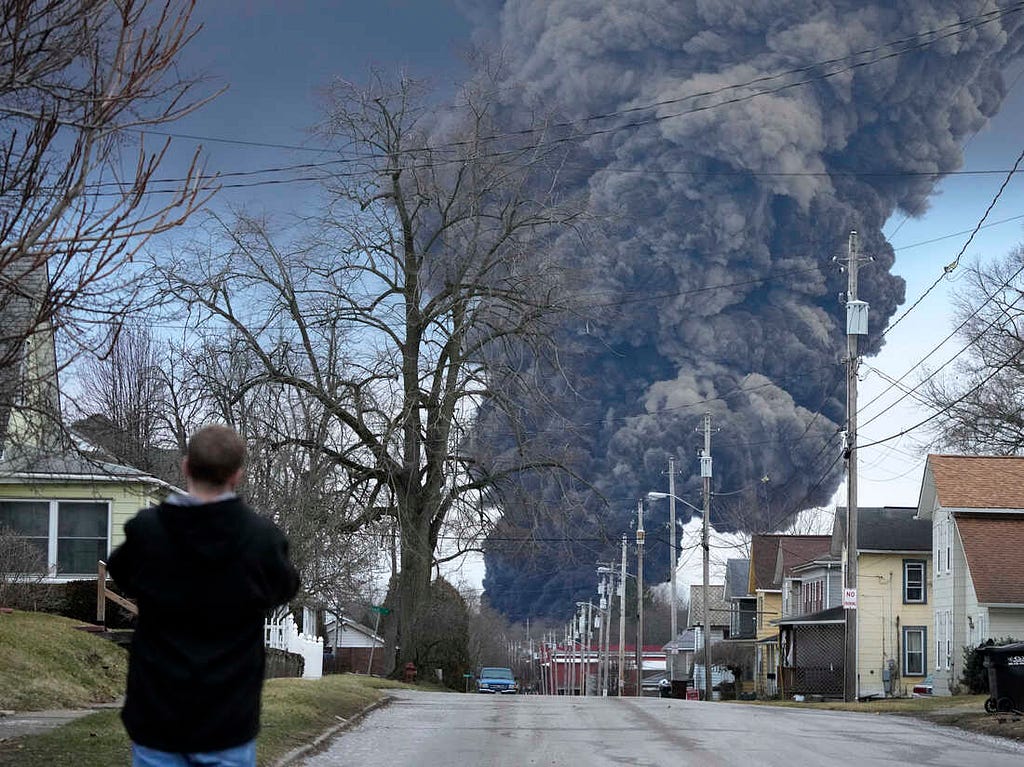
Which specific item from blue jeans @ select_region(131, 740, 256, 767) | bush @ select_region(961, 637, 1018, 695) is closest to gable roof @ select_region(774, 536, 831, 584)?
bush @ select_region(961, 637, 1018, 695)

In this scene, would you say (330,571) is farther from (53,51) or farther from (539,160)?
(53,51)

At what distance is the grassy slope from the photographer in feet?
59.5

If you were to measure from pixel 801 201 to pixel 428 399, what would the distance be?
98.4m

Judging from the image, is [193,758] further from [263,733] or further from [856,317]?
[856,317]

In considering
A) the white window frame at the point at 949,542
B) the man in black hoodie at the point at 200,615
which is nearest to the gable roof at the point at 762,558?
the white window frame at the point at 949,542

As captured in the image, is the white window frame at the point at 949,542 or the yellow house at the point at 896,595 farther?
the yellow house at the point at 896,595

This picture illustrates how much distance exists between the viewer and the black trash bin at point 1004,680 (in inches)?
866

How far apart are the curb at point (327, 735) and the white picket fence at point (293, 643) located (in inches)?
273

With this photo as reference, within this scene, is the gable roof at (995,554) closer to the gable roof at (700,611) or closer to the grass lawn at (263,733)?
the grass lawn at (263,733)

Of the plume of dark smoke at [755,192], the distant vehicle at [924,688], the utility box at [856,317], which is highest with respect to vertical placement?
the plume of dark smoke at [755,192]

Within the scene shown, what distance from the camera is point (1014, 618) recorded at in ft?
128

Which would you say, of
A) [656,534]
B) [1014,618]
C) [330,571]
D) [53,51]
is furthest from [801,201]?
[53,51]

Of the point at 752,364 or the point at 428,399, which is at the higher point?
the point at 752,364

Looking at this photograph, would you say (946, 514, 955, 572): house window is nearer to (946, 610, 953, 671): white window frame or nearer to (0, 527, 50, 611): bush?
(946, 610, 953, 671): white window frame
